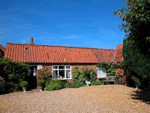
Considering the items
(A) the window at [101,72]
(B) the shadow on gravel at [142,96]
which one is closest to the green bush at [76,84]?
(A) the window at [101,72]

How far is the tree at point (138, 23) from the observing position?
591 cm

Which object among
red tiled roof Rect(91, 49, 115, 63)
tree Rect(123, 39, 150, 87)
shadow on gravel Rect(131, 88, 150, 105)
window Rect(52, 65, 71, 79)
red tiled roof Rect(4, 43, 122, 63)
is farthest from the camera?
red tiled roof Rect(91, 49, 115, 63)

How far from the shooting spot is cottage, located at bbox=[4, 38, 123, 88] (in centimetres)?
1519

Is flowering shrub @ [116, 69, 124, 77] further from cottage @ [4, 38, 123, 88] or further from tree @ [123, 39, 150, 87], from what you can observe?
tree @ [123, 39, 150, 87]

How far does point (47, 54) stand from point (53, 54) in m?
0.72

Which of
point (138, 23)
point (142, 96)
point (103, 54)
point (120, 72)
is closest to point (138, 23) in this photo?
point (138, 23)

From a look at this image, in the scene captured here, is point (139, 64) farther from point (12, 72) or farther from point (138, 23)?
point (12, 72)

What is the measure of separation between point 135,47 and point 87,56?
11167 mm

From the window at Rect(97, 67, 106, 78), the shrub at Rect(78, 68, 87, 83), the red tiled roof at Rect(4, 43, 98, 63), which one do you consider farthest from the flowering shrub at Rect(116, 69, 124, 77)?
the shrub at Rect(78, 68, 87, 83)

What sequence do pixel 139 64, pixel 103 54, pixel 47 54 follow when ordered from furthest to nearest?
→ 1. pixel 103 54
2. pixel 47 54
3. pixel 139 64

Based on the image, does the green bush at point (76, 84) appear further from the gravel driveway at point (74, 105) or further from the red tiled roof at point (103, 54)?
the gravel driveway at point (74, 105)

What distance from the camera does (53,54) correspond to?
1694cm

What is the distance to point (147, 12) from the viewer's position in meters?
5.82

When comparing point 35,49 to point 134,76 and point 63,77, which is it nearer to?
point 63,77
